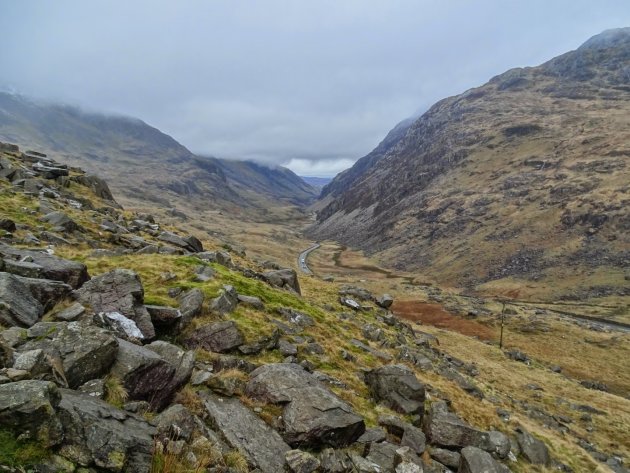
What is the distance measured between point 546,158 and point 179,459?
208 metres

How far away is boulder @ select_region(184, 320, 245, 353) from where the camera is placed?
15961mm

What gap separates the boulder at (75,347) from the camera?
945 cm

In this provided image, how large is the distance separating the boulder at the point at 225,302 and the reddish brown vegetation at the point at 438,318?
5926cm

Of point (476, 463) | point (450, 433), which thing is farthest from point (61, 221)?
point (476, 463)

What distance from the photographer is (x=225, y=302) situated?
19.5 m

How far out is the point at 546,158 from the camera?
183000mm

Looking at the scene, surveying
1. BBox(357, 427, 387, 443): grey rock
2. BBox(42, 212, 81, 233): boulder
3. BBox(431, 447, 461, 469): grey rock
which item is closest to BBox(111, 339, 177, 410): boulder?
BBox(357, 427, 387, 443): grey rock

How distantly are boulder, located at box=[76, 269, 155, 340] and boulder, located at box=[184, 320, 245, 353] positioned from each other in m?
2.25

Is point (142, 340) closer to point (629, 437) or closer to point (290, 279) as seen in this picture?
point (290, 279)

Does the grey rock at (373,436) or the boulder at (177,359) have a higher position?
the boulder at (177,359)

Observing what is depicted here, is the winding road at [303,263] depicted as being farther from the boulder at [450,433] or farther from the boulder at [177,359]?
the boulder at [177,359]

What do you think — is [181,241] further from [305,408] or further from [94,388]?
[94,388]

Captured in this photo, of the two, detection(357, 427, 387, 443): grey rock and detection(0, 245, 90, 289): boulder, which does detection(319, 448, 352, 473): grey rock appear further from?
detection(0, 245, 90, 289): boulder

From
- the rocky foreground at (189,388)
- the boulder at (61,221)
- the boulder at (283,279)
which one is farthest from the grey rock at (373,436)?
the boulder at (61,221)
